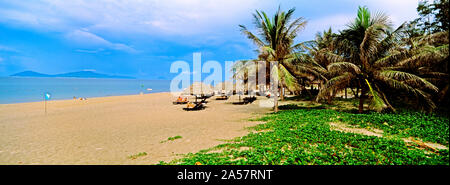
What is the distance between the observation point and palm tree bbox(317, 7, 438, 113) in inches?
268

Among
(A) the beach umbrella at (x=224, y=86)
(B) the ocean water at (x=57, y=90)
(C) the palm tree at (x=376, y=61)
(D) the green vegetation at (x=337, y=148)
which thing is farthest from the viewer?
(A) the beach umbrella at (x=224, y=86)

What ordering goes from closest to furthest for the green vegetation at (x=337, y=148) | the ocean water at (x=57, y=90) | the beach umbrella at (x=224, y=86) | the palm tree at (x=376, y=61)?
the green vegetation at (x=337, y=148) < the palm tree at (x=376, y=61) < the ocean water at (x=57, y=90) < the beach umbrella at (x=224, y=86)

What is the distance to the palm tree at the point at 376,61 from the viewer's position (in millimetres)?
6805

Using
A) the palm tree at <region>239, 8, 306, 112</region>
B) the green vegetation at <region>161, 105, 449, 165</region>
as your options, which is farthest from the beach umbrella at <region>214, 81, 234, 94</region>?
the green vegetation at <region>161, 105, 449, 165</region>

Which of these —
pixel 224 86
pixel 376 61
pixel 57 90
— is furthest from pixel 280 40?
pixel 57 90

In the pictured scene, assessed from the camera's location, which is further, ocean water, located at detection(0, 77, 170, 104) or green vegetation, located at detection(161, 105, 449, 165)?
ocean water, located at detection(0, 77, 170, 104)

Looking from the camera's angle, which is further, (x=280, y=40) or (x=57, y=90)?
(x=57, y=90)

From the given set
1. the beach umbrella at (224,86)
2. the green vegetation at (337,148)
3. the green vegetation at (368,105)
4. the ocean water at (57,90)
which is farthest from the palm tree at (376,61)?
the ocean water at (57,90)

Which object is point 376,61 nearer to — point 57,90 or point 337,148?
point 337,148

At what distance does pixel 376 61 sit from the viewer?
288 inches

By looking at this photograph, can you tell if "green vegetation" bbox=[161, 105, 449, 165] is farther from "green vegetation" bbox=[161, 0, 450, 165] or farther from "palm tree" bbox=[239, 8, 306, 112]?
"palm tree" bbox=[239, 8, 306, 112]

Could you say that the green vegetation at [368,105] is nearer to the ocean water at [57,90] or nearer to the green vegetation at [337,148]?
the green vegetation at [337,148]

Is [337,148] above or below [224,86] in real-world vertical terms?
below
